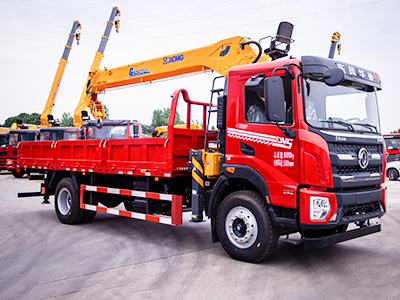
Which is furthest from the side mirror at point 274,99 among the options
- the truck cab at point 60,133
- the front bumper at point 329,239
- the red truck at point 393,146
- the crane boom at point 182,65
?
the red truck at point 393,146

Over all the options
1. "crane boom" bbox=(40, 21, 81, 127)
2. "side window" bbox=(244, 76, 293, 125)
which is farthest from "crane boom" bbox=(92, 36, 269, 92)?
"crane boom" bbox=(40, 21, 81, 127)

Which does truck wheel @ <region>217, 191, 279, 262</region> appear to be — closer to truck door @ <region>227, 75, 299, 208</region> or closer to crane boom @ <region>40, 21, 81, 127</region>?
truck door @ <region>227, 75, 299, 208</region>

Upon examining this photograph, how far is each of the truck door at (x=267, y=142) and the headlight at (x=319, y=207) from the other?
10.2 inches

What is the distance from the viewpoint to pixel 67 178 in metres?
9.07

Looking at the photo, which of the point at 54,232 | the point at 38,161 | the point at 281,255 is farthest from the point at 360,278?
the point at 38,161

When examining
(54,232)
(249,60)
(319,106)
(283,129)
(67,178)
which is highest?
(249,60)

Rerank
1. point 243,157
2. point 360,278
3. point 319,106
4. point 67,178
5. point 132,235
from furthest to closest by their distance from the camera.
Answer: point 67,178 → point 132,235 → point 243,157 → point 319,106 → point 360,278

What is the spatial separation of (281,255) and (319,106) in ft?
7.94

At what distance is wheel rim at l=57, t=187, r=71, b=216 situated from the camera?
354 inches

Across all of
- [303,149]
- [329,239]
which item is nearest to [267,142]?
[303,149]

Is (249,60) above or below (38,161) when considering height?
above

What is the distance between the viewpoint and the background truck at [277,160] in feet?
16.1

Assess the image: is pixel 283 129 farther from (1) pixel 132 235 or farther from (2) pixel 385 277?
(1) pixel 132 235

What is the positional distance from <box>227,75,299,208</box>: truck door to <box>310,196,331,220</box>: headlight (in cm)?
26
